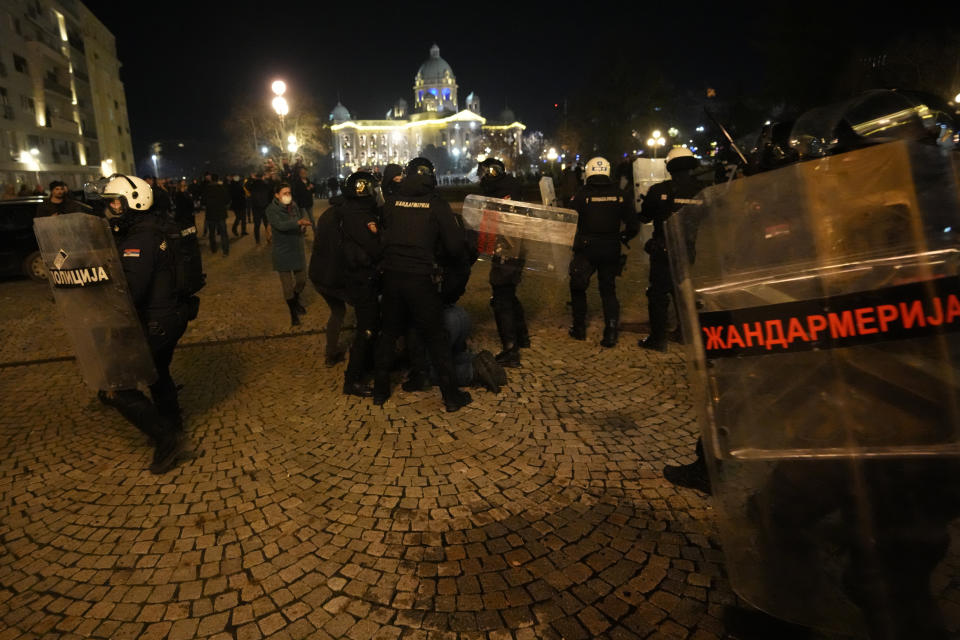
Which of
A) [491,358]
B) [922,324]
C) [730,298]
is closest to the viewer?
[922,324]

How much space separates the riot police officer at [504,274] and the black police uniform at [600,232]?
0.80 metres

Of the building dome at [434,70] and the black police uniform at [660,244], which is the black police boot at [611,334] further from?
the building dome at [434,70]

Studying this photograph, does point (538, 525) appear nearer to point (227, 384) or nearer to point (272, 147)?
point (227, 384)

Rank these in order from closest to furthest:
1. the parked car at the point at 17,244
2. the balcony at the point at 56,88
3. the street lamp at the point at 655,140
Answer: the parked car at the point at 17,244, the balcony at the point at 56,88, the street lamp at the point at 655,140

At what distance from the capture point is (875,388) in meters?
1.58

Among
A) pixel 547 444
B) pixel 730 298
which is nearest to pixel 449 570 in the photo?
pixel 547 444

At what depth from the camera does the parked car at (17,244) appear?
11.2 metres

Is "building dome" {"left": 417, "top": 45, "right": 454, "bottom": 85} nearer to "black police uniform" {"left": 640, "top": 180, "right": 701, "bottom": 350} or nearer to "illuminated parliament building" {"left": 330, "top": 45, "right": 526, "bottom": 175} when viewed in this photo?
"illuminated parliament building" {"left": 330, "top": 45, "right": 526, "bottom": 175}

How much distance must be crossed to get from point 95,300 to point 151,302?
33 centimetres

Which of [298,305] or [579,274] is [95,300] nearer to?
[298,305]

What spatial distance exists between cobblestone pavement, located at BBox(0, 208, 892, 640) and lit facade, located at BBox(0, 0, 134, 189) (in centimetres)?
3931

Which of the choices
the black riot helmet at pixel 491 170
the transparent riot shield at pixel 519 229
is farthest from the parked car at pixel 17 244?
the transparent riot shield at pixel 519 229

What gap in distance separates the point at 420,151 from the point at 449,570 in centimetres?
12135

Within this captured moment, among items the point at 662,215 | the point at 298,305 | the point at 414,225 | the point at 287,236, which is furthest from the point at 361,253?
the point at 298,305
